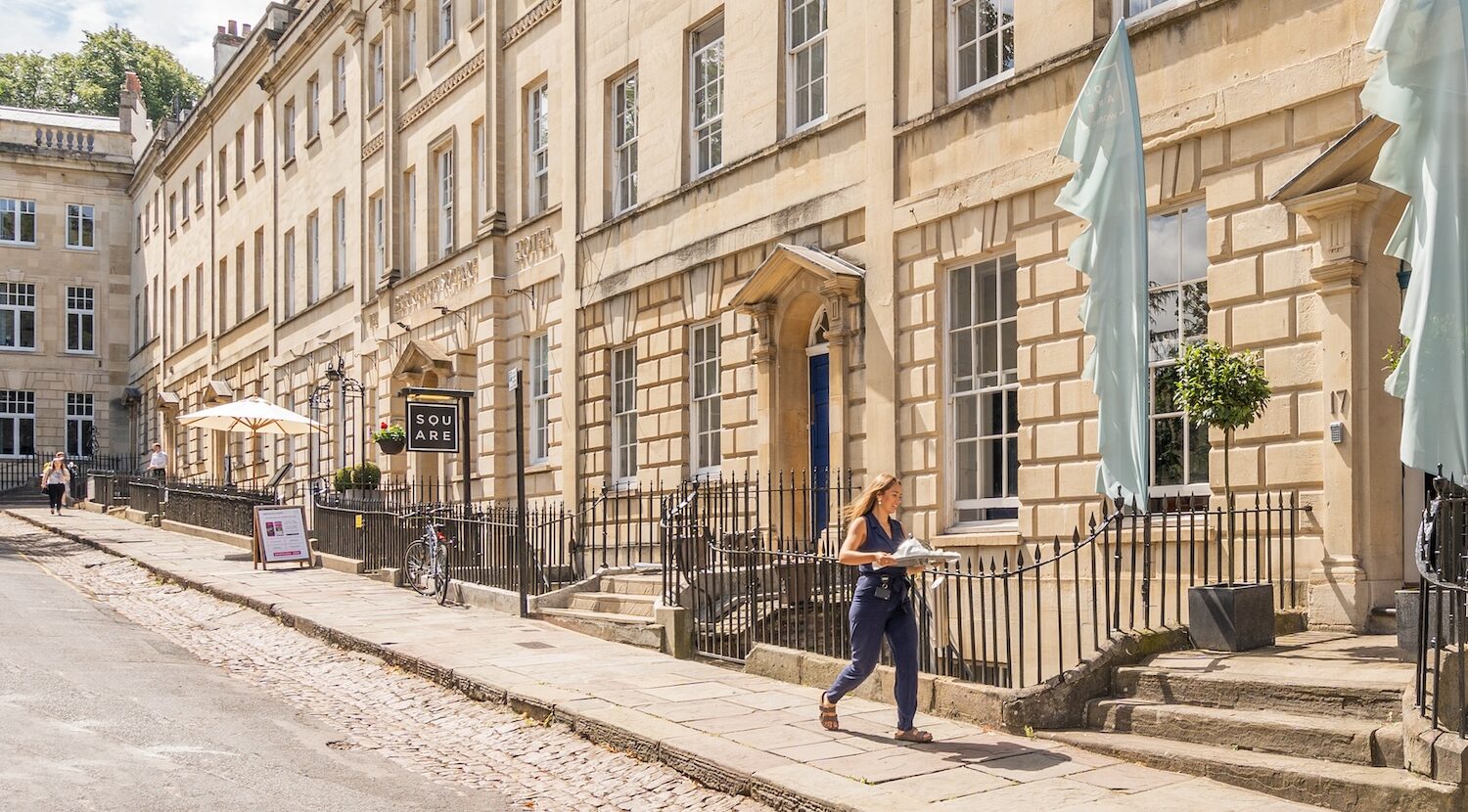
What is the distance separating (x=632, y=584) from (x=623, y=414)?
486cm

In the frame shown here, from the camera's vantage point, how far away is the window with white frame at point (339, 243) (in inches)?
1264

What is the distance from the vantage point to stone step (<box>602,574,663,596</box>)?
51.5 ft

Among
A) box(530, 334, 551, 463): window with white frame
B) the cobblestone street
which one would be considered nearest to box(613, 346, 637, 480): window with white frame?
box(530, 334, 551, 463): window with white frame

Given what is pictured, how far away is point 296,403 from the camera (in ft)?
113

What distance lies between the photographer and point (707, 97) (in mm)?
18828

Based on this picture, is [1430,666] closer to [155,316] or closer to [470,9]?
[470,9]

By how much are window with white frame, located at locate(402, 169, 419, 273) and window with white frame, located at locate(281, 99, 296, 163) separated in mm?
8267

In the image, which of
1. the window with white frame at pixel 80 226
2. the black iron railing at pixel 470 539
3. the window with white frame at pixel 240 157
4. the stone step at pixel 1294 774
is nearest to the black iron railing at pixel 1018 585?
the stone step at pixel 1294 774

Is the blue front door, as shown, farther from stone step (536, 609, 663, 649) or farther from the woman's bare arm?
the woman's bare arm

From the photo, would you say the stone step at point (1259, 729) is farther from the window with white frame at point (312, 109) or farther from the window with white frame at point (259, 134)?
the window with white frame at point (259, 134)

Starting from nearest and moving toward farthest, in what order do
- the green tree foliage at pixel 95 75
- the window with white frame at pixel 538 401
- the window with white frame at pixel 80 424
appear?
the window with white frame at pixel 538 401 → the window with white frame at pixel 80 424 → the green tree foliage at pixel 95 75

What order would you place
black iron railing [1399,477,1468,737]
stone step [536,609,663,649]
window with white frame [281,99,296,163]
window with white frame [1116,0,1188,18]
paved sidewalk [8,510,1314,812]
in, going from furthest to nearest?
window with white frame [281,99,296,163] < stone step [536,609,663,649] < window with white frame [1116,0,1188,18] < paved sidewalk [8,510,1314,812] < black iron railing [1399,477,1468,737]

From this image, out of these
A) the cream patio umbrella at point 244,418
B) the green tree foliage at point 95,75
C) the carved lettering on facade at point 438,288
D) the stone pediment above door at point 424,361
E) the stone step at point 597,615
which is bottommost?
the stone step at point 597,615

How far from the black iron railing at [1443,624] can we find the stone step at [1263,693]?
302 mm
